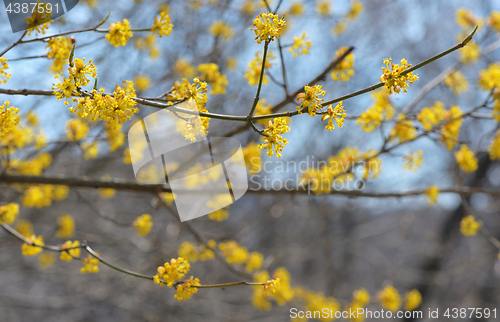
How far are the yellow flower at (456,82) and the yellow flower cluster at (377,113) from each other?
3.25ft

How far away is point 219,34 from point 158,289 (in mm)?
5412

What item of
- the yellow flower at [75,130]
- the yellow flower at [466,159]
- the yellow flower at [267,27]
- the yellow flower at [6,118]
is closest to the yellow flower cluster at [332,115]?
the yellow flower at [267,27]

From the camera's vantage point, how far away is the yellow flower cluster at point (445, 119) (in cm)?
285

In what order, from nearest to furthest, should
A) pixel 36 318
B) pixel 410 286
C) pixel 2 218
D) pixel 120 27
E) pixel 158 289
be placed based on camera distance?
1. pixel 120 27
2. pixel 2 218
3. pixel 158 289
4. pixel 36 318
5. pixel 410 286

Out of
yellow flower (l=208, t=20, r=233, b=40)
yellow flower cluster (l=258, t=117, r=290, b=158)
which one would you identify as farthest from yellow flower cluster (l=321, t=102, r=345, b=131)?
yellow flower (l=208, t=20, r=233, b=40)

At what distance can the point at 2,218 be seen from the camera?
7.83 ft

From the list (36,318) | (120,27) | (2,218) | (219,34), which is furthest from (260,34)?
(36,318)

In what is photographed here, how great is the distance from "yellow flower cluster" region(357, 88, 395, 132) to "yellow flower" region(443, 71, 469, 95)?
3.25 ft

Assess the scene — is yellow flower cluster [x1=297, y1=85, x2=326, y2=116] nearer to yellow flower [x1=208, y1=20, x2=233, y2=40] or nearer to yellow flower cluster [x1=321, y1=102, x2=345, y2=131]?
yellow flower cluster [x1=321, y1=102, x2=345, y2=131]

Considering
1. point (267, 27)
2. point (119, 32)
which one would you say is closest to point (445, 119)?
point (267, 27)

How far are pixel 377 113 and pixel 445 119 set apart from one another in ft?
2.26

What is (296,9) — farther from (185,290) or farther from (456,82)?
(185,290)

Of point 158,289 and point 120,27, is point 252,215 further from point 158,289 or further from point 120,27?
point 120,27

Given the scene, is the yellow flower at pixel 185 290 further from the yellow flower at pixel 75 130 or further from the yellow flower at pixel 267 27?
the yellow flower at pixel 75 130
